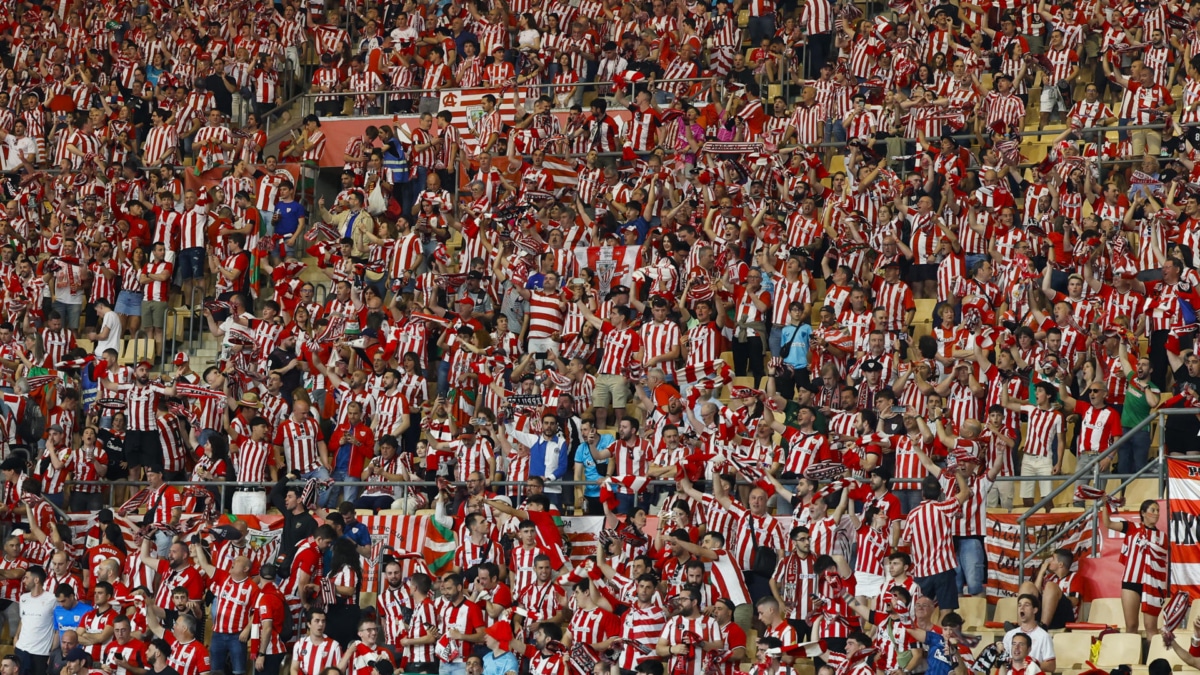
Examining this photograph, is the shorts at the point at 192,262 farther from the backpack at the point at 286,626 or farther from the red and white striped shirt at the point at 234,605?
the backpack at the point at 286,626

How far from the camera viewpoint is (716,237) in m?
23.7

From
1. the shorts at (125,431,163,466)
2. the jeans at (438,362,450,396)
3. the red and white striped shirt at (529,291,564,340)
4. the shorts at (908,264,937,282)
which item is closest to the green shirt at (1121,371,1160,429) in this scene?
the shorts at (908,264,937,282)

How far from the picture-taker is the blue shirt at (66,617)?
2027cm

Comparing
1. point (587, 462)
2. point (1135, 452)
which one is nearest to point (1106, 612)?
point (1135, 452)

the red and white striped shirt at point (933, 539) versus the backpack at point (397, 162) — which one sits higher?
the backpack at point (397, 162)

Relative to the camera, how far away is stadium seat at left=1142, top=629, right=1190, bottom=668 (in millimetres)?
16766

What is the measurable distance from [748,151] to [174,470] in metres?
6.91

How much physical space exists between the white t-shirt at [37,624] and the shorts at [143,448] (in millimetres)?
2600

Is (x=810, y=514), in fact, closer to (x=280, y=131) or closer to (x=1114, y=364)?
(x=1114, y=364)

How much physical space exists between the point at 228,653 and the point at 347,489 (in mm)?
2715

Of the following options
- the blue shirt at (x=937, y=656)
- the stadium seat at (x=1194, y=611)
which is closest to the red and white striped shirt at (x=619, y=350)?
the blue shirt at (x=937, y=656)

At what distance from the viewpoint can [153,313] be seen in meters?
25.5

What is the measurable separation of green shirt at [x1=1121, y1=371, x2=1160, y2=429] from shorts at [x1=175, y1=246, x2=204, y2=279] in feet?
35.2

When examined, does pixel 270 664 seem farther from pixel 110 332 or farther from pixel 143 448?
pixel 110 332
